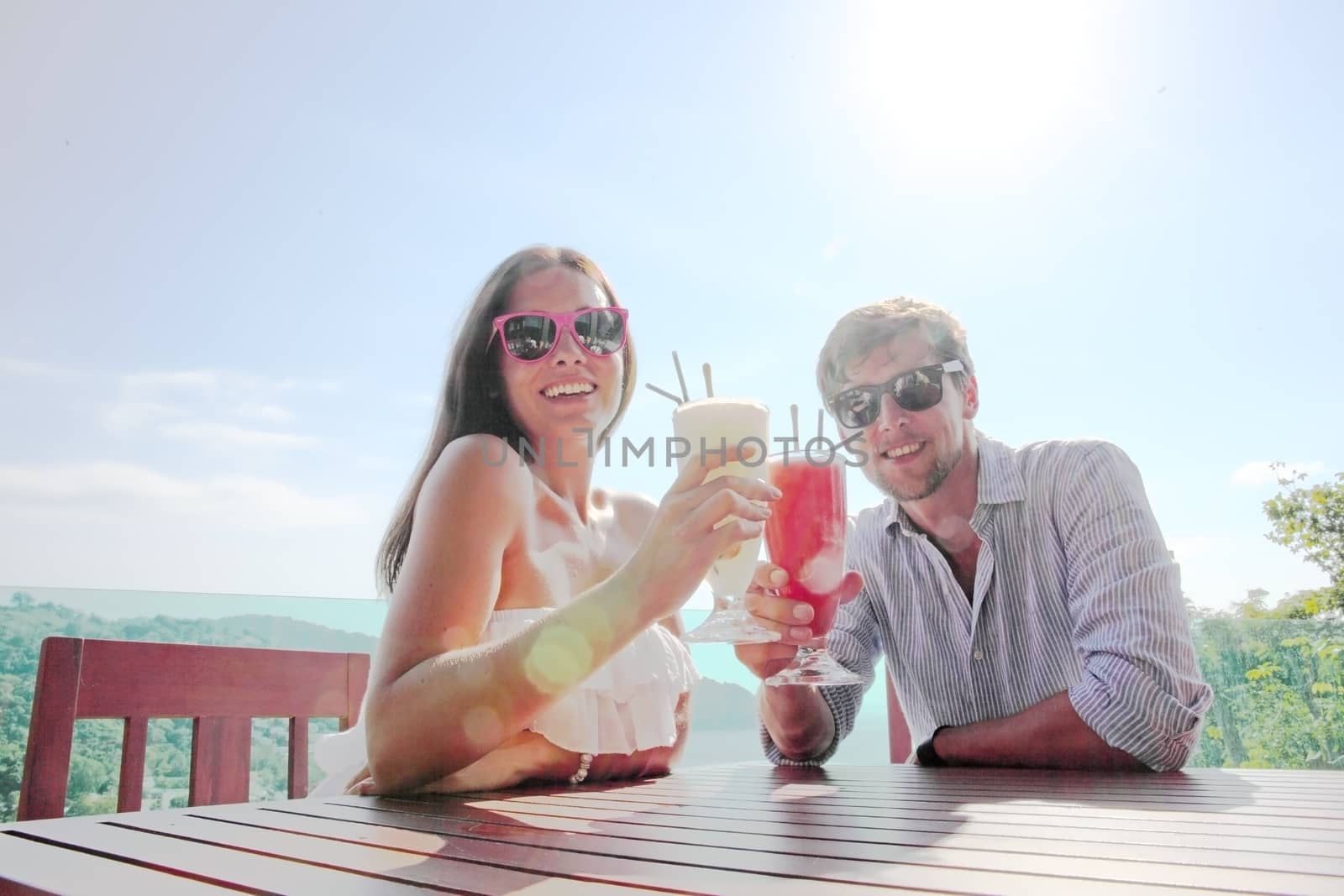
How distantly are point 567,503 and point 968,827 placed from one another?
4.38ft

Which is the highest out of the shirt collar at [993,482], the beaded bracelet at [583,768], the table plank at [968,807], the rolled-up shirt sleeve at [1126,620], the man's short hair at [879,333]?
the man's short hair at [879,333]

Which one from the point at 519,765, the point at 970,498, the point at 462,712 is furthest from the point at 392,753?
the point at 970,498

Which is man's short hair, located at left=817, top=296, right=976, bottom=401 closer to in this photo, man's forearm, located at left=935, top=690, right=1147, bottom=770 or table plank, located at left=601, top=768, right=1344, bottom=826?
man's forearm, located at left=935, top=690, right=1147, bottom=770

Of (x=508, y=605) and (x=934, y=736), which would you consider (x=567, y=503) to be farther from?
(x=934, y=736)

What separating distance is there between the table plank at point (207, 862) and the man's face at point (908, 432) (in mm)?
A: 2347

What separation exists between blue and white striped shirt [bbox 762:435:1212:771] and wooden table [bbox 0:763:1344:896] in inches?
27.0

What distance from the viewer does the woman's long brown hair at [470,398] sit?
6.95 feet

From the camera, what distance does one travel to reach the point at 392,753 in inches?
57.7

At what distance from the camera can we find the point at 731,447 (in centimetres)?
165

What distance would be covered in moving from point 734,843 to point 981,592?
2.01 meters

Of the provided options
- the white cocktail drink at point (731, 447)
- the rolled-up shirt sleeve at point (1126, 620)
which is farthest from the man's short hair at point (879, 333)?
the white cocktail drink at point (731, 447)

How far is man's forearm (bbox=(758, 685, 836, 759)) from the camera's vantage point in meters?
2.28

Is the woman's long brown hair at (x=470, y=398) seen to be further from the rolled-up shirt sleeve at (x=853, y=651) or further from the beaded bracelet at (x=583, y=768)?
the rolled-up shirt sleeve at (x=853, y=651)

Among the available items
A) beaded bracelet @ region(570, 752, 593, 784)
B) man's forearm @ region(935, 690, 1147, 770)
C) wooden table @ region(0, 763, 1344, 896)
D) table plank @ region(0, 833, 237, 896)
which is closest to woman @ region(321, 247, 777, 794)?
beaded bracelet @ region(570, 752, 593, 784)
